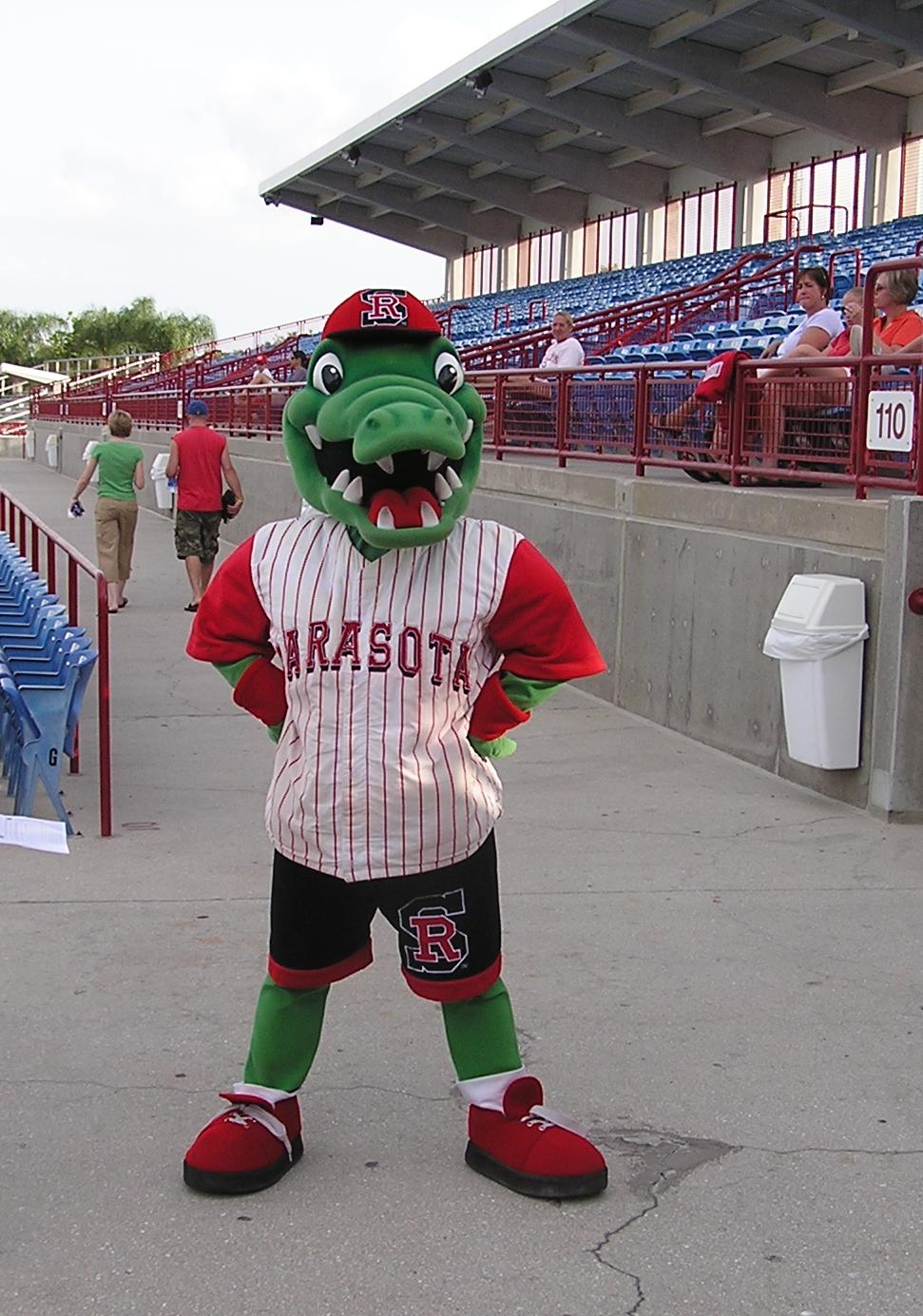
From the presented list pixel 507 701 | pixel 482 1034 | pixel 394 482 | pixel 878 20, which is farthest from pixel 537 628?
pixel 878 20

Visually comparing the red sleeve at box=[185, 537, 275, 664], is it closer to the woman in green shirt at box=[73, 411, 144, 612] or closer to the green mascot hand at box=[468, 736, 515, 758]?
the green mascot hand at box=[468, 736, 515, 758]

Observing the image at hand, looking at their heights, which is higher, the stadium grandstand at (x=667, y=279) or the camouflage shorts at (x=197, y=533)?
the stadium grandstand at (x=667, y=279)

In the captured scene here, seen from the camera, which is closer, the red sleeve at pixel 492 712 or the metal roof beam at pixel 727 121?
the red sleeve at pixel 492 712

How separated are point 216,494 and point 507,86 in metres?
22.5

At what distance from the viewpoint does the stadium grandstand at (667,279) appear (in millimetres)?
7719

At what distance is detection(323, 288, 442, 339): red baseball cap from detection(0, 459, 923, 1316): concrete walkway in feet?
5.98

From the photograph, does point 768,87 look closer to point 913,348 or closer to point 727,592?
point 913,348

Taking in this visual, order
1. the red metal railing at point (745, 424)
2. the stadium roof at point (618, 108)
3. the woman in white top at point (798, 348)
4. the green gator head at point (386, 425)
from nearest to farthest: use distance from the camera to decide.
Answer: the green gator head at point (386, 425) → the red metal railing at point (745, 424) → the woman in white top at point (798, 348) → the stadium roof at point (618, 108)

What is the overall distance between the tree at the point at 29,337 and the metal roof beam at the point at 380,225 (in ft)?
143

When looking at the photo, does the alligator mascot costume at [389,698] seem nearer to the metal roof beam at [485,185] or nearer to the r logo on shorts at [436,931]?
the r logo on shorts at [436,931]

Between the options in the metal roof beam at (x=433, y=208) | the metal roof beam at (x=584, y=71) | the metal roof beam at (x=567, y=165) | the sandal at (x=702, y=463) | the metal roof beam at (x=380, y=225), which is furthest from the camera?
the metal roof beam at (x=380, y=225)

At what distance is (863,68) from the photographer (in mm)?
28109

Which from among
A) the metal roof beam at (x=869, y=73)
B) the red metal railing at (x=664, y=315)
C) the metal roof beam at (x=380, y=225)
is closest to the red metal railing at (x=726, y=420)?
the red metal railing at (x=664, y=315)

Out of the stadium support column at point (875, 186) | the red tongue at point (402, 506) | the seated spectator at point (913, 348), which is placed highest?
the stadium support column at point (875, 186)
